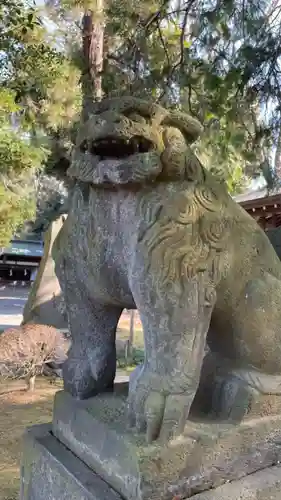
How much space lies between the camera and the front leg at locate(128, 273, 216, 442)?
1.01 meters

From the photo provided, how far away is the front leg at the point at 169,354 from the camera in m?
1.01

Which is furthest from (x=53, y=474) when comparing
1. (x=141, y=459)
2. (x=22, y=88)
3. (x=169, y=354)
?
(x=22, y=88)

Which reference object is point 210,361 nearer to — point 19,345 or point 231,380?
point 231,380

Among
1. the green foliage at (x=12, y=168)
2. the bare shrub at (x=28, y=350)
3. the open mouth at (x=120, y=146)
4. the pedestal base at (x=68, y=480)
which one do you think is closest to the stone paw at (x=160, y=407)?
the pedestal base at (x=68, y=480)

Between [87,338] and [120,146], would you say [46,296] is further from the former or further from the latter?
[120,146]

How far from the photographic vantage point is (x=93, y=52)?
4.88 meters

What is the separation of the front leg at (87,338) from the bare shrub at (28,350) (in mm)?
3523

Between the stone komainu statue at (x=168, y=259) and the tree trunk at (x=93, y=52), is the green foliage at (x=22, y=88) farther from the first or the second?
the stone komainu statue at (x=168, y=259)

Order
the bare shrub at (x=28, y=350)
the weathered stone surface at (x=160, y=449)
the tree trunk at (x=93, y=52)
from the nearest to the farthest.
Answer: the weathered stone surface at (x=160, y=449)
the tree trunk at (x=93, y=52)
the bare shrub at (x=28, y=350)

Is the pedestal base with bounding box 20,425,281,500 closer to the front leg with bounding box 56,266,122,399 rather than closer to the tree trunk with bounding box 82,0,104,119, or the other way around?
the front leg with bounding box 56,266,122,399

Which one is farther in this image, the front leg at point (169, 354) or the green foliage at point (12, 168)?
the green foliage at point (12, 168)

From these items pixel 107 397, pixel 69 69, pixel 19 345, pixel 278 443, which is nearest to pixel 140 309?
pixel 107 397

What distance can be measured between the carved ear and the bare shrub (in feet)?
12.8

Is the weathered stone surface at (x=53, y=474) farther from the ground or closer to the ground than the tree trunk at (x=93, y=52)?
closer to the ground
